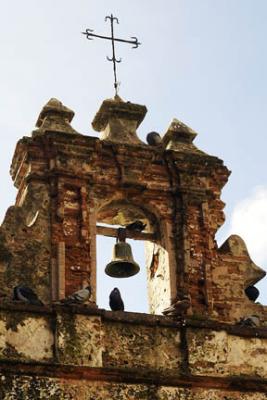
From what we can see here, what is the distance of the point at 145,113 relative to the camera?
54.7 feet

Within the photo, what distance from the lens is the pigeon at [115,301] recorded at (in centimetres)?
1488

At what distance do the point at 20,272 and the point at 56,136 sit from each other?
1.79 metres

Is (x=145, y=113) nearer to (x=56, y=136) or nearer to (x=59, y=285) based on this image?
(x=56, y=136)

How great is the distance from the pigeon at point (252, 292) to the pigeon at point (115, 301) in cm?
170

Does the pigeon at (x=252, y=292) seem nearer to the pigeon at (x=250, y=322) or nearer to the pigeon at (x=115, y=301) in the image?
the pigeon at (x=250, y=322)

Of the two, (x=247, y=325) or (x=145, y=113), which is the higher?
(x=145, y=113)

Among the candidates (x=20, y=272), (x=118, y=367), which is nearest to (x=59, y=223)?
(x=20, y=272)

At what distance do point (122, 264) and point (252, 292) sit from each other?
1589 millimetres

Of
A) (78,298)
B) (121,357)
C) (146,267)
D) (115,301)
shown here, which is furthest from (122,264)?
(121,357)

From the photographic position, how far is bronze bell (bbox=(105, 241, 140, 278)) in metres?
15.4

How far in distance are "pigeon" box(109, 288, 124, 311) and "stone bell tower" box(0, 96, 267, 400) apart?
20 centimetres

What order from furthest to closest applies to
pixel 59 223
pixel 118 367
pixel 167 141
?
pixel 167 141, pixel 59 223, pixel 118 367

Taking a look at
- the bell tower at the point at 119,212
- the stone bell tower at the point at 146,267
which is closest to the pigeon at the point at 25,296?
the stone bell tower at the point at 146,267

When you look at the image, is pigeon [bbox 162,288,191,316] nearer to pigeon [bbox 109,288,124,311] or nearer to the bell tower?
the bell tower
